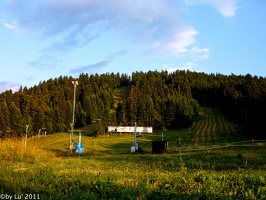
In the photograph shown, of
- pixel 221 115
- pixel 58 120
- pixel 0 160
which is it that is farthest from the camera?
pixel 221 115

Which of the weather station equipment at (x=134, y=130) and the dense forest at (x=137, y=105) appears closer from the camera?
the weather station equipment at (x=134, y=130)

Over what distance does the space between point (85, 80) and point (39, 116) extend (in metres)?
69.5

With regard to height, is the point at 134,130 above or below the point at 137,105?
below

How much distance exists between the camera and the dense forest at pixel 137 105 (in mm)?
104812

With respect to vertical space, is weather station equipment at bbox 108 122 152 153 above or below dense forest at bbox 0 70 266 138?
below


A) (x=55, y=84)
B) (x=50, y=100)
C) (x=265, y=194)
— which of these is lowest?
(x=265, y=194)

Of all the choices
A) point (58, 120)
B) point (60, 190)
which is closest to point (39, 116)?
point (58, 120)

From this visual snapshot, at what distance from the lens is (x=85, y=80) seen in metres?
184

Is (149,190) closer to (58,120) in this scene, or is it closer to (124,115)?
(124,115)

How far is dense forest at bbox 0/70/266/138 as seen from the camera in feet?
344

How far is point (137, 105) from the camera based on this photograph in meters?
116

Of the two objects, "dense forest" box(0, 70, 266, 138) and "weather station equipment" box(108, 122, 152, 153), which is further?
"dense forest" box(0, 70, 266, 138)

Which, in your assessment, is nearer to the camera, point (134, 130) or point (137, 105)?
point (134, 130)

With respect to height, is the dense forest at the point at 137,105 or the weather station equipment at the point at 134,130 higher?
the dense forest at the point at 137,105
